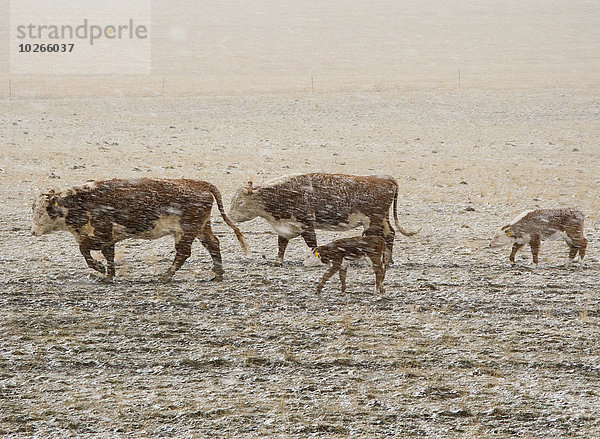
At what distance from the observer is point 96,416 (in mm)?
6344

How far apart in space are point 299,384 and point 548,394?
88.5 inches

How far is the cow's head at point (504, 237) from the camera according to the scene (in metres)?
11.1

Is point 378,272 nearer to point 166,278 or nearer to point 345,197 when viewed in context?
point 345,197

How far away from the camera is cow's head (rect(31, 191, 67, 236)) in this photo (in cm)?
962

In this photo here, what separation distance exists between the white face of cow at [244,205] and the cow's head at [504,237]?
142 inches

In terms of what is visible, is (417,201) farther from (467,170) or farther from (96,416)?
(96,416)

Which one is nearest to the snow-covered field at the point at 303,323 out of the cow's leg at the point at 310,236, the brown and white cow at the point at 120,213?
the cow's leg at the point at 310,236

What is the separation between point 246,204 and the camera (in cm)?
1096

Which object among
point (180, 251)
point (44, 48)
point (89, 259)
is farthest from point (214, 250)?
point (44, 48)

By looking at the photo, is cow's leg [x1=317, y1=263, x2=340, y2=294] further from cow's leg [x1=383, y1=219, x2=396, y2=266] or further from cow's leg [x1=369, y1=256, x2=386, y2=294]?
cow's leg [x1=383, y1=219, x2=396, y2=266]

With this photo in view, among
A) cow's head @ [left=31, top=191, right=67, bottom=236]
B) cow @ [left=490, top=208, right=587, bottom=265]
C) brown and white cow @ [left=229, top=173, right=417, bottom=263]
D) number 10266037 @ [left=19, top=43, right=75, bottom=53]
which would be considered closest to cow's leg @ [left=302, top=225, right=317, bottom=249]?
brown and white cow @ [left=229, top=173, right=417, bottom=263]

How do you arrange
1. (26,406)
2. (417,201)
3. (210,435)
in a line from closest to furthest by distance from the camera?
(210,435)
(26,406)
(417,201)

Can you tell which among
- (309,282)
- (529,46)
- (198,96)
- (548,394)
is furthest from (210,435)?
(529,46)

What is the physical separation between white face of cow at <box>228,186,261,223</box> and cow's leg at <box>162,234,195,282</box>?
1314 mm
